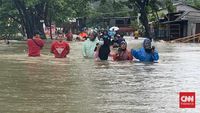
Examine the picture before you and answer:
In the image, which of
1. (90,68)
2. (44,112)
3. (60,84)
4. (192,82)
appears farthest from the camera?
(90,68)

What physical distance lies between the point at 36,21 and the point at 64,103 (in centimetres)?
5325

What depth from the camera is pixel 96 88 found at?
484 inches

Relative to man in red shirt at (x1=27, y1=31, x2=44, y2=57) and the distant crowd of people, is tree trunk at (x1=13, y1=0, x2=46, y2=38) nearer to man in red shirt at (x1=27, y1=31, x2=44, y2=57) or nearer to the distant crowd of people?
man in red shirt at (x1=27, y1=31, x2=44, y2=57)

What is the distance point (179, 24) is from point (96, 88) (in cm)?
5014

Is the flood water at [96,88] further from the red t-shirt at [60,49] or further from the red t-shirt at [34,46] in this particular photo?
the red t-shirt at [34,46]

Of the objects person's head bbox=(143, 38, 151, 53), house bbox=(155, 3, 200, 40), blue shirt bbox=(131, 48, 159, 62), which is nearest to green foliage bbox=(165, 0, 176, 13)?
house bbox=(155, 3, 200, 40)

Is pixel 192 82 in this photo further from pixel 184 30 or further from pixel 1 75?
pixel 184 30

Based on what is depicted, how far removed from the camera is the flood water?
9.59m

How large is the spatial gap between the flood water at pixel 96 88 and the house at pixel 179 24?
40184 mm

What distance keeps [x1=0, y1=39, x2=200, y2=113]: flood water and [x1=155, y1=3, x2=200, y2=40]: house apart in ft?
132

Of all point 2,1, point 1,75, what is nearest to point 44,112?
point 1,75

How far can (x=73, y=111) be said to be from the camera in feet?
30.0

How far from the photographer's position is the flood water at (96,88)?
959 centimetres

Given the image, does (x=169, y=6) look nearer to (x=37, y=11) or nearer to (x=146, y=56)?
(x=37, y=11)
